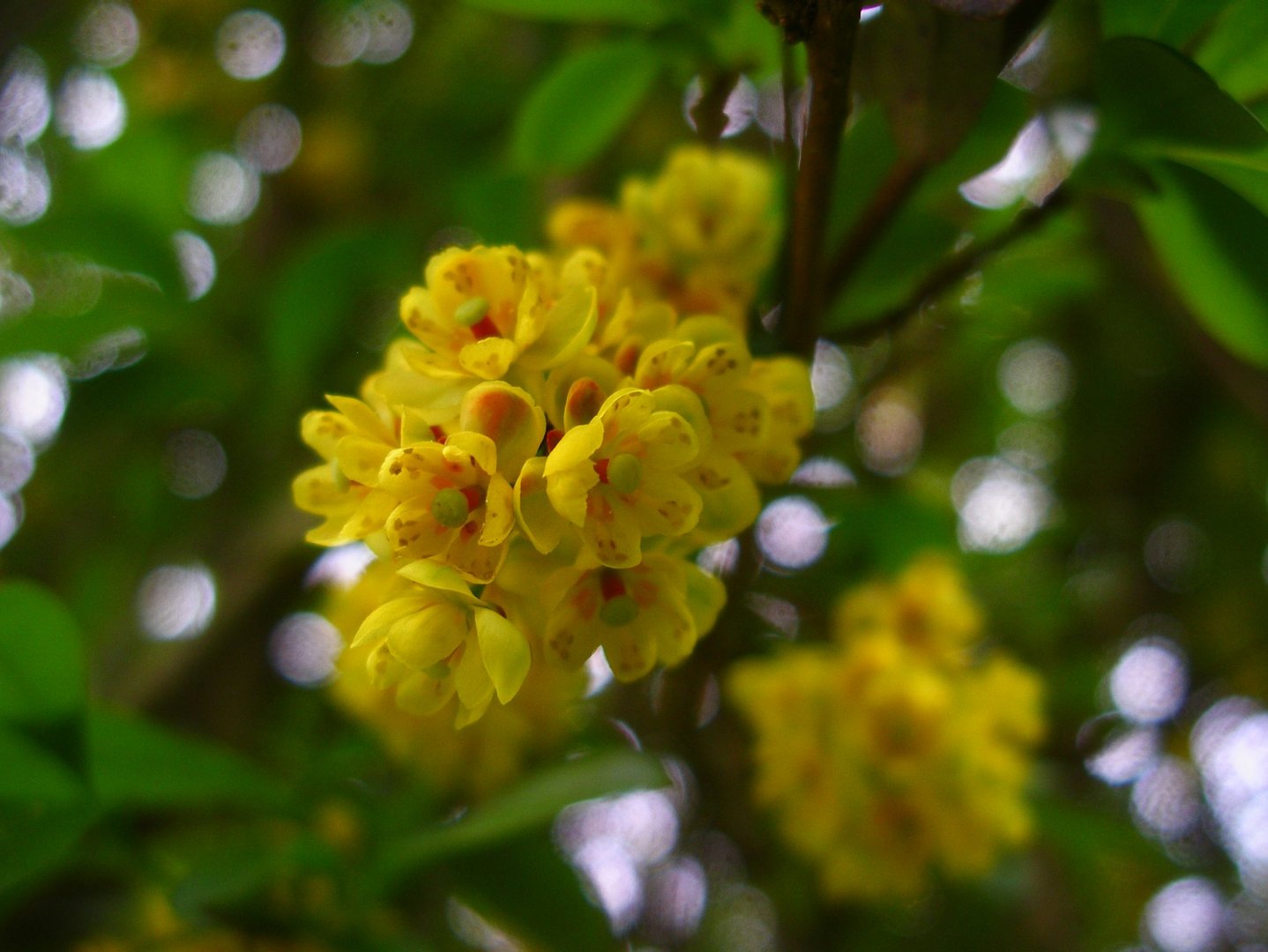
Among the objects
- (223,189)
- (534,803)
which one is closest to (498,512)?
(534,803)

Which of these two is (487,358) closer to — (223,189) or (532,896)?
(532,896)

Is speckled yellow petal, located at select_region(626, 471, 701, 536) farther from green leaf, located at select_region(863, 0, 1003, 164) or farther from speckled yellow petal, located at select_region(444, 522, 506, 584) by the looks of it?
green leaf, located at select_region(863, 0, 1003, 164)

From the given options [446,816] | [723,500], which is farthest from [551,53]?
[723,500]

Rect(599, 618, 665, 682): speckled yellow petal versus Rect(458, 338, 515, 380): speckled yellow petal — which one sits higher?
Rect(458, 338, 515, 380): speckled yellow petal

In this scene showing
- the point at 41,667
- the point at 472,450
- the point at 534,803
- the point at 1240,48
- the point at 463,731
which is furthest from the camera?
the point at 463,731

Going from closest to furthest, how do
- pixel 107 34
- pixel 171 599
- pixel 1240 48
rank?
pixel 1240 48
pixel 171 599
pixel 107 34

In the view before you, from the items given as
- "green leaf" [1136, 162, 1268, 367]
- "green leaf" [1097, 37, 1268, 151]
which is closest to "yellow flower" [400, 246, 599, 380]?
"green leaf" [1097, 37, 1268, 151]
